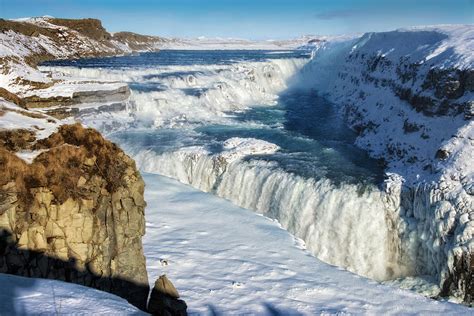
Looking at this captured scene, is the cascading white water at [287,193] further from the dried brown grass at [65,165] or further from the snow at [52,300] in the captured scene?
the snow at [52,300]

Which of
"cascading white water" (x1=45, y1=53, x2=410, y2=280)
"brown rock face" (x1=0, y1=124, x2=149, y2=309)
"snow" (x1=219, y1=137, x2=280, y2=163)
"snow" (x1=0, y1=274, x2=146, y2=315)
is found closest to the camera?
"snow" (x1=0, y1=274, x2=146, y2=315)

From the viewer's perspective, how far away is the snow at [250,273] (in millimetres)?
9266

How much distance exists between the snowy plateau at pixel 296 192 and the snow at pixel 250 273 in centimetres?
4

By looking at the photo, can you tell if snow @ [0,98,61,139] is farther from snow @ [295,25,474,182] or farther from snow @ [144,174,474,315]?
snow @ [295,25,474,182]

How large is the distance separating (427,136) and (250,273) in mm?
11547

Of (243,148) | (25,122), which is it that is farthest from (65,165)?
(243,148)

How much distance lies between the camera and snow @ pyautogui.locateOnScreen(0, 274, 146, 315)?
4.92 m

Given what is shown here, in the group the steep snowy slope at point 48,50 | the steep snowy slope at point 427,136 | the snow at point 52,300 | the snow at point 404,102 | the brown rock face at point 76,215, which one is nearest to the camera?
the snow at point 52,300

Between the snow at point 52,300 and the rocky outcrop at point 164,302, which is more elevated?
the snow at point 52,300

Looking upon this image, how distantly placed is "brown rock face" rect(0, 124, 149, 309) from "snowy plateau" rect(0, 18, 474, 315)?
586 millimetres

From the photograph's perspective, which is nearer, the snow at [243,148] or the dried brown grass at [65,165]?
the dried brown grass at [65,165]

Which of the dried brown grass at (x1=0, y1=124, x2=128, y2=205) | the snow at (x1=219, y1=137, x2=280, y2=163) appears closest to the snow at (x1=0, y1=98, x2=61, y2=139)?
the dried brown grass at (x1=0, y1=124, x2=128, y2=205)

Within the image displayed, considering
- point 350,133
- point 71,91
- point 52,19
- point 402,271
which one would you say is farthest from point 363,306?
point 52,19

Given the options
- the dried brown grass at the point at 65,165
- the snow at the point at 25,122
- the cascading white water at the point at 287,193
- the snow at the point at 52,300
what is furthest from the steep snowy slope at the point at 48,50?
the snow at the point at 52,300
